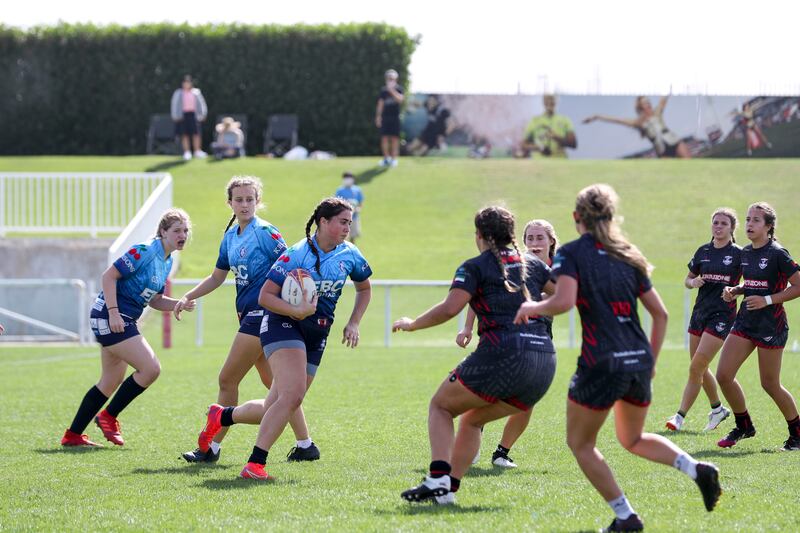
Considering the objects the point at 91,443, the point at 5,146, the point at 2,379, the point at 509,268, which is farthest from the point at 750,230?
the point at 5,146

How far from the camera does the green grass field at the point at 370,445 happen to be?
6180 mm

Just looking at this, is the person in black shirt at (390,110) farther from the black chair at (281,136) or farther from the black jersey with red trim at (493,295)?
the black jersey with red trim at (493,295)

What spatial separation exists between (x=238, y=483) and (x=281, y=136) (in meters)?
28.5

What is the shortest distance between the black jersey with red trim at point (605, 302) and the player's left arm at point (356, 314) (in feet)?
7.04

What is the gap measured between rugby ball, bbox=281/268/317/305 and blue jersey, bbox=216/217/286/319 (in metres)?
0.93

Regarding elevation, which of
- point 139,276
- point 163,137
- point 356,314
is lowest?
point 356,314

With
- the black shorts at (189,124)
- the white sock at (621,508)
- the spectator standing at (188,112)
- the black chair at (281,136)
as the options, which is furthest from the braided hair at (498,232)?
the black chair at (281,136)

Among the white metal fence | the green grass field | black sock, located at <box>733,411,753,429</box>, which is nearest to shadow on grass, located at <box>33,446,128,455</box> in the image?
the green grass field

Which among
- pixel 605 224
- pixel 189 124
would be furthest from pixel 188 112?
pixel 605 224

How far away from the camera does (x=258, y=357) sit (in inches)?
328

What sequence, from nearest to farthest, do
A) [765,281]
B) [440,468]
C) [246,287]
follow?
[440,468], [246,287], [765,281]

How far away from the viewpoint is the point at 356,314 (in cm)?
777

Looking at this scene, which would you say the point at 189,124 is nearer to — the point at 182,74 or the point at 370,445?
the point at 182,74

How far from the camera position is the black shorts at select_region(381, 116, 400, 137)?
96.9 feet
